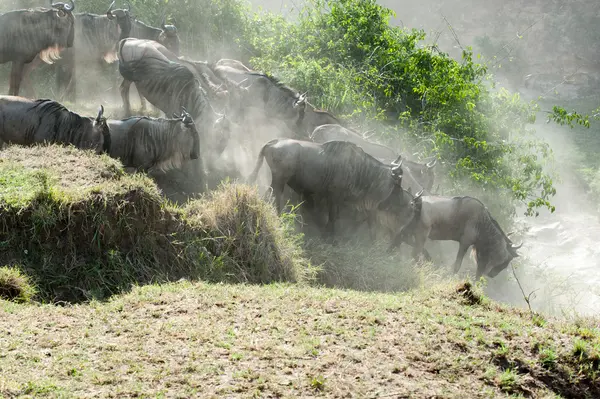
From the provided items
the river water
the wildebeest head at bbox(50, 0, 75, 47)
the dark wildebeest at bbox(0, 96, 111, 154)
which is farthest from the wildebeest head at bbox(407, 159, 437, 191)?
the wildebeest head at bbox(50, 0, 75, 47)

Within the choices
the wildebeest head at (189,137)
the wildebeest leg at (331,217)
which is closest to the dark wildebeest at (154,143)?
the wildebeest head at (189,137)

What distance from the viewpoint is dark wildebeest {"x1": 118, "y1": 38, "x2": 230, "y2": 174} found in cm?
1177

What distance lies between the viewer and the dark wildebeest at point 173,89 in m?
11.8

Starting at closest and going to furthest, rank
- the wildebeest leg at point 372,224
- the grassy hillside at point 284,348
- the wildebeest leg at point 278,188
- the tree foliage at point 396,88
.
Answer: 1. the grassy hillside at point 284,348
2. the wildebeest leg at point 278,188
3. the wildebeest leg at point 372,224
4. the tree foliage at point 396,88

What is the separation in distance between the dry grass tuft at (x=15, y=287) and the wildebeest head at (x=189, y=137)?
3846 millimetres

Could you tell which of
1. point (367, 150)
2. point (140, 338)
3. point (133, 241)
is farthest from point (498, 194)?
point (140, 338)

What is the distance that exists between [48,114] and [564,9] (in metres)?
33.5

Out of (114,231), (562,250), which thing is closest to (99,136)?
(114,231)

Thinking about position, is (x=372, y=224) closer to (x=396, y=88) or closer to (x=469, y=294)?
(x=469, y=294)

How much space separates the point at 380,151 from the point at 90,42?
609 cm

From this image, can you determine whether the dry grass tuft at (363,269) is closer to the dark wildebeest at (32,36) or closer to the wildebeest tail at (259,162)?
the wildebeest tail at (259,162)

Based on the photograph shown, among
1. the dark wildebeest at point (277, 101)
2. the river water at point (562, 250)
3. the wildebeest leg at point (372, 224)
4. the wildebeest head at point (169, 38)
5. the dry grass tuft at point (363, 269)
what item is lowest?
the river water at point (562, 250)

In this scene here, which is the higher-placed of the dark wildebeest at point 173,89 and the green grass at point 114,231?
the dark wildebeest at point 173,89

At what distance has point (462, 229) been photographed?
1276 centimetres
